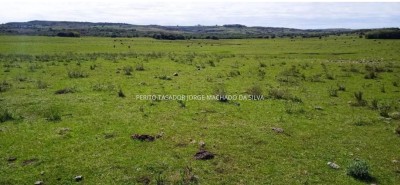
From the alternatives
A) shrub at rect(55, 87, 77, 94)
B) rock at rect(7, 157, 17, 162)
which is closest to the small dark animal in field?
rock at rect(7, 157, 17, 162)

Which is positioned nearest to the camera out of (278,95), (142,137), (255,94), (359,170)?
(359,170)

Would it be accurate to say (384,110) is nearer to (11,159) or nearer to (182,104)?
(182,104)

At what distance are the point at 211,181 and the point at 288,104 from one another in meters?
12.4

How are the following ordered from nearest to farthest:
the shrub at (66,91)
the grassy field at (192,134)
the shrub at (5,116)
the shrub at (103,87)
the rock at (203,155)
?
the grassy field at (192,134) → the rock at (203,155) → the shrub at (5,116) → the shrub at (66,91) → the shrub at (103,87)

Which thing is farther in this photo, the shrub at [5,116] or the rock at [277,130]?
the shrub at [5,116]

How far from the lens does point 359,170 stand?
11.6 m

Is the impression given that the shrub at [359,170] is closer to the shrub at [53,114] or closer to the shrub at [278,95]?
the shrub at [278,95]

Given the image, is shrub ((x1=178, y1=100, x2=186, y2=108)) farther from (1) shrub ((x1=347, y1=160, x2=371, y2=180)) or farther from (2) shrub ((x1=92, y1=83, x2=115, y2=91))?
(1) shrub ((x1=347, y1=160, x2=371, y2=180))

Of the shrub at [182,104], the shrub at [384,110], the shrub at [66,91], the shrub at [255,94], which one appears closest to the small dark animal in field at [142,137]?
the shrub at [182,104]

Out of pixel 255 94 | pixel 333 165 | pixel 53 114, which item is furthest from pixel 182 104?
pixel 333 165

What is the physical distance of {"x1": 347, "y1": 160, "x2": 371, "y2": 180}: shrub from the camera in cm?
1155

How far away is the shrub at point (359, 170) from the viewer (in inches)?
455

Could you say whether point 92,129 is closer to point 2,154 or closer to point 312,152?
point 2,154

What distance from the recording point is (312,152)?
13820mm
